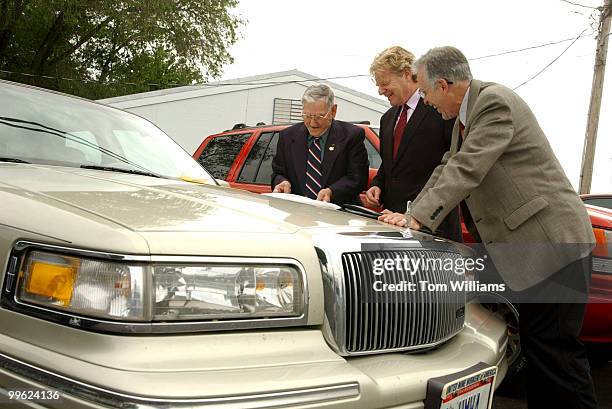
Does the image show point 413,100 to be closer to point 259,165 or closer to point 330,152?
point 330,152

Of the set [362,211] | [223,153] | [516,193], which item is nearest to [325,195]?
[362,211]

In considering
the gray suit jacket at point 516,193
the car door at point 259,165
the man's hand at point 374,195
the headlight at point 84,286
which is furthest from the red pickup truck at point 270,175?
the headlight at point 84,286

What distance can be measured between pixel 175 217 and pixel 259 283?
34 centimetres

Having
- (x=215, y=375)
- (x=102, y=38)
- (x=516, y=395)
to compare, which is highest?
(x=102, y=38)

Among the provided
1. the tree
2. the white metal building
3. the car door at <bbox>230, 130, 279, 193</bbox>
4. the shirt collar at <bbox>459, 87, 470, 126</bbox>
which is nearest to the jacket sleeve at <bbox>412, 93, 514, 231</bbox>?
the shirt collar at <bbox>459, 87, 470, 126</bbox>

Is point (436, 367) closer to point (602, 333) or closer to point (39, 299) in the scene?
point (39, 299)

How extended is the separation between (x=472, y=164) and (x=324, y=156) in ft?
4.95

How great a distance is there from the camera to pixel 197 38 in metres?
26.0

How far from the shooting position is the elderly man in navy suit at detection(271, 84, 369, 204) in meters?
3.75

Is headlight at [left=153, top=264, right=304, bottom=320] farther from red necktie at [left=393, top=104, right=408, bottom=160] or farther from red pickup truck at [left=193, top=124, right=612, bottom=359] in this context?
red pickup truck at [left=193, top=124, right=612, bottom=359]

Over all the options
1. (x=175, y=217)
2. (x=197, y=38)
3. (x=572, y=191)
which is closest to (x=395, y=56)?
(x=572, y=191)

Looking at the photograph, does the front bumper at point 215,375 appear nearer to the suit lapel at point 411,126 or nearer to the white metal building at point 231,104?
the suit lapel at point 411,126

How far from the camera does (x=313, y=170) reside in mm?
3908

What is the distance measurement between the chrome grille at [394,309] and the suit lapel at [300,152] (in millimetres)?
1742
